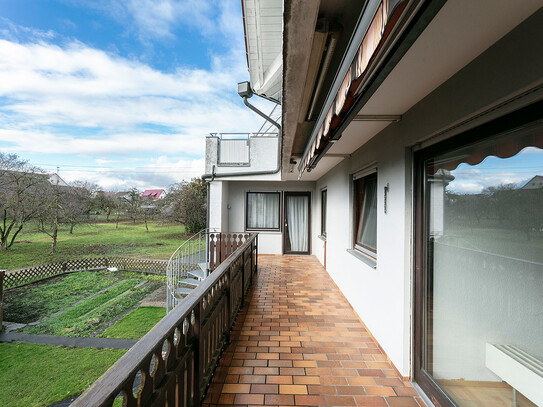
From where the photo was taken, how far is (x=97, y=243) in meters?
16.5

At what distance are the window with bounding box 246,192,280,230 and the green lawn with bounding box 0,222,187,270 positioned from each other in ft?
26.1

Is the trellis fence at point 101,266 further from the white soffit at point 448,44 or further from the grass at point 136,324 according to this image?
the white soffit at point 448,44

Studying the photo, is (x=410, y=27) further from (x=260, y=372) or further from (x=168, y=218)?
(x=168, y=218)

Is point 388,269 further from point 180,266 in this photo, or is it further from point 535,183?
point 180,266

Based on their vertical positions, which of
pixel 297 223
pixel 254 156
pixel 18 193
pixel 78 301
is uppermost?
pixel 254 156

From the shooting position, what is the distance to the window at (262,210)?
8.70 metres

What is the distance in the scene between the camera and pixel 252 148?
8.12 meters

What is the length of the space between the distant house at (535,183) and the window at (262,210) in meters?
7.55

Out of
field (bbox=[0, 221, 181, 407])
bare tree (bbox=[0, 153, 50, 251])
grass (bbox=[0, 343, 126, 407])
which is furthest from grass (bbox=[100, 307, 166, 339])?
bare tree (bbox=[0, 153, 50, 251])

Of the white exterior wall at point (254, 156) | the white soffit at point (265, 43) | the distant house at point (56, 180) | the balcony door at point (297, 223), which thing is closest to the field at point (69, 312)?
the distant house at point (56, 180)

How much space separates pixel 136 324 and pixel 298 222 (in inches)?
209

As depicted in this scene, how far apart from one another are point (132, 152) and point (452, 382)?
54660 millimetres

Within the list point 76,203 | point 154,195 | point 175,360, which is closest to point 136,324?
point 175,360

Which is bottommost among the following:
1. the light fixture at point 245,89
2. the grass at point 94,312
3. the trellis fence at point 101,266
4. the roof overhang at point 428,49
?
the grass at point 94,312
